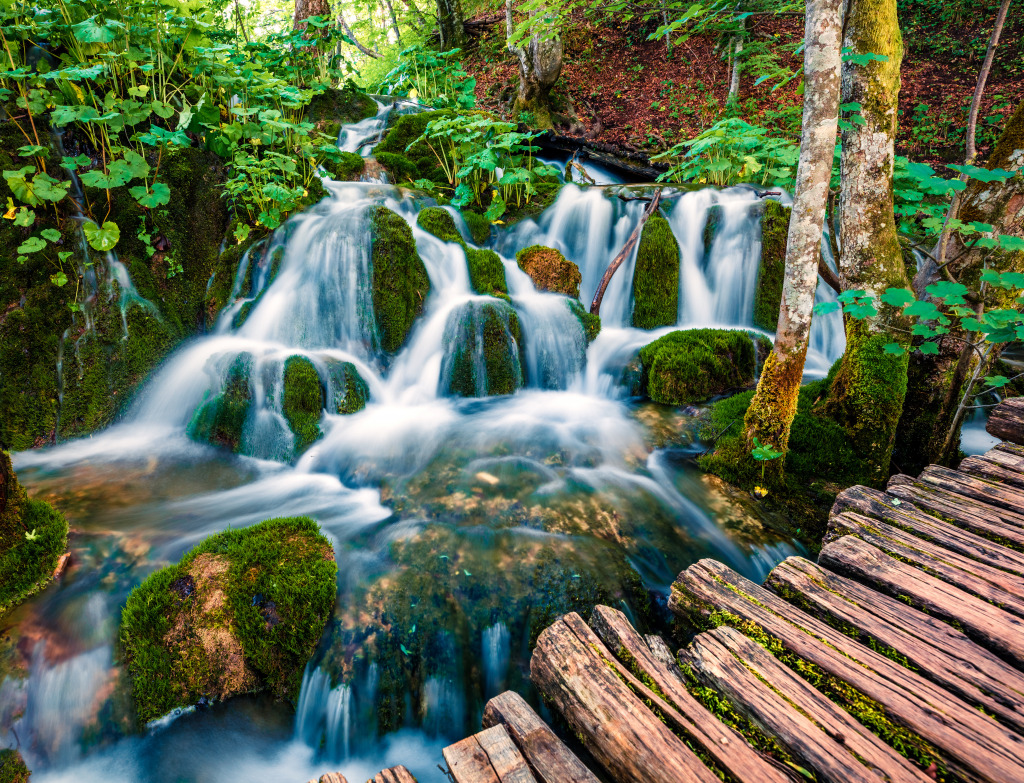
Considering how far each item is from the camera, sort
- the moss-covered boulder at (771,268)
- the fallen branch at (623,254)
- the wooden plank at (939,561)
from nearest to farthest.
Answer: the wooden plank at (939,561)
the fallen branch at (623,254)
the moss-covered boulder at (771,268)

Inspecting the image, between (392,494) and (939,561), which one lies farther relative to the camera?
(392,494)

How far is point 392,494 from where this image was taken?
3.81m

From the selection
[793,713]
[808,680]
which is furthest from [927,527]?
[793,713]

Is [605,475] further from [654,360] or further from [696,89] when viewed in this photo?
[696,89]

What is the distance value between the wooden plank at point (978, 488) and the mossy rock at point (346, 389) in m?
4.66

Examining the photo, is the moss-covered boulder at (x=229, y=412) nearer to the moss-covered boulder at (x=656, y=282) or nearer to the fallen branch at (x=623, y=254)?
the fallen branch at (x=623, y=254)

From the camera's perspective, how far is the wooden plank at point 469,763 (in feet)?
4.90

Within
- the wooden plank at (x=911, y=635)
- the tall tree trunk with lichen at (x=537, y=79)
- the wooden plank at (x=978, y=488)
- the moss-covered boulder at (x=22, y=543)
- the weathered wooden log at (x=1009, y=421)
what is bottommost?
the moss-covered boulder at (x=22, y=543)

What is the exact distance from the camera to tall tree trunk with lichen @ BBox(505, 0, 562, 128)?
1088 cm

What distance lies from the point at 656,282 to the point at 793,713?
18.7ft

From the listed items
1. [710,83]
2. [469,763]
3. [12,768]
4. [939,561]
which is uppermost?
[710,83]

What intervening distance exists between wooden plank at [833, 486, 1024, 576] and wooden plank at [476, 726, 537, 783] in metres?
2.17

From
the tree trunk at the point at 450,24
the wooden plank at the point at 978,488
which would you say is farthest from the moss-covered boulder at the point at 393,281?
the tree trunk at the point at 450,24

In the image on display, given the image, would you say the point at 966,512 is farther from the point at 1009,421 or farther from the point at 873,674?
the point at 1009,421
